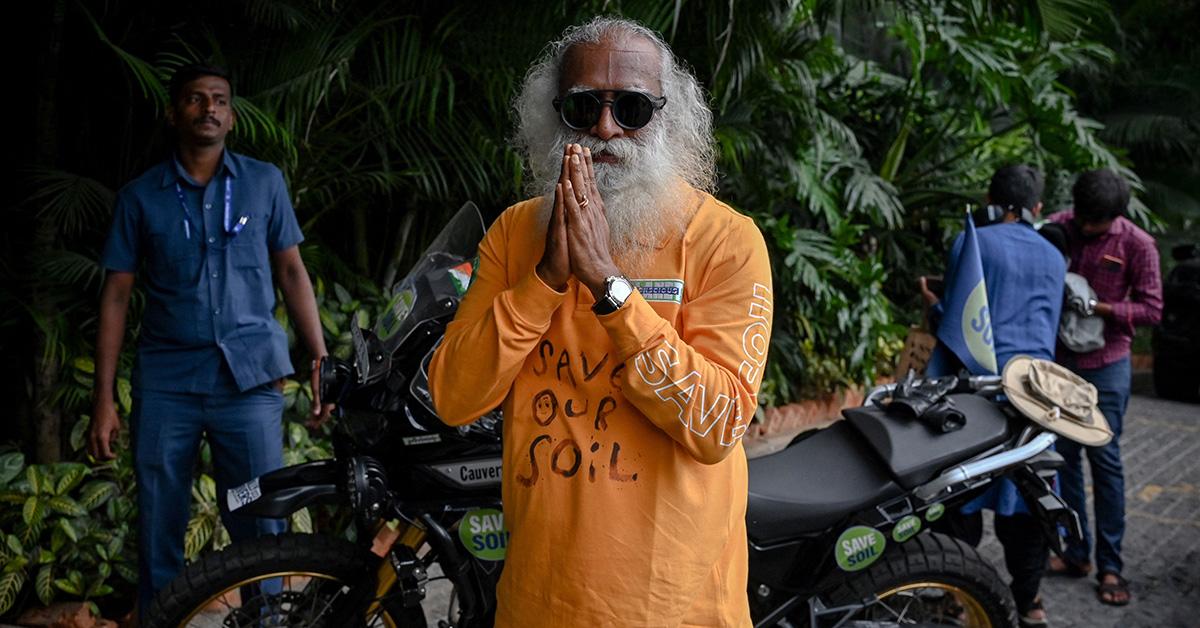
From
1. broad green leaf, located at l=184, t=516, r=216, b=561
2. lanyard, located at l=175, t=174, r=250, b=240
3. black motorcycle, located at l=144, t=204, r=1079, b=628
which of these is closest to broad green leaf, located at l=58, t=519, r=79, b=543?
broad green leaf, located at l=184, t=516, r=216, b=561

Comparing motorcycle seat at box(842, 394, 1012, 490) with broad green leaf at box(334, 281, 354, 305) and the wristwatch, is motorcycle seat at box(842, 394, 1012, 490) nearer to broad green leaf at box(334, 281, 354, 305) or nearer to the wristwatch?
the wristwatch

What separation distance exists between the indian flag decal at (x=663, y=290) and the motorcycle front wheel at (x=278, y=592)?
1.35 m

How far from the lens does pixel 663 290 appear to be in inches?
69.2

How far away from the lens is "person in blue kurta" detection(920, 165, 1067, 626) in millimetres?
3822

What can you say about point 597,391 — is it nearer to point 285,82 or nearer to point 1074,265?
point 285,82

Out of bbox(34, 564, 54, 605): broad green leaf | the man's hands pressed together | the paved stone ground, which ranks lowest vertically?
the paved stone ground

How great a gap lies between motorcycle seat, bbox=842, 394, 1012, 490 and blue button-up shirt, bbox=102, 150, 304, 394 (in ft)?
5.98

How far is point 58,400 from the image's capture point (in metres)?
3.87

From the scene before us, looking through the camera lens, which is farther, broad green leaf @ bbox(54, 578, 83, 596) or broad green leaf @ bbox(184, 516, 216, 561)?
broad green leaf @ bbox(184, 516, 216, 561)

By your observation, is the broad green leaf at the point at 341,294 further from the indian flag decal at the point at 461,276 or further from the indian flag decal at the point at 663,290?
the indian flag decal at the point at 663,290

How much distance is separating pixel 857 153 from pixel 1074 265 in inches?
136

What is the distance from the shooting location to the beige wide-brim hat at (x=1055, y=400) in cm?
309

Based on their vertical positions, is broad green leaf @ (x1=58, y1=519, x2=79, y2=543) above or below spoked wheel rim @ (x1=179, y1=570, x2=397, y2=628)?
below

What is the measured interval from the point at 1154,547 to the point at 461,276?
154 inches
